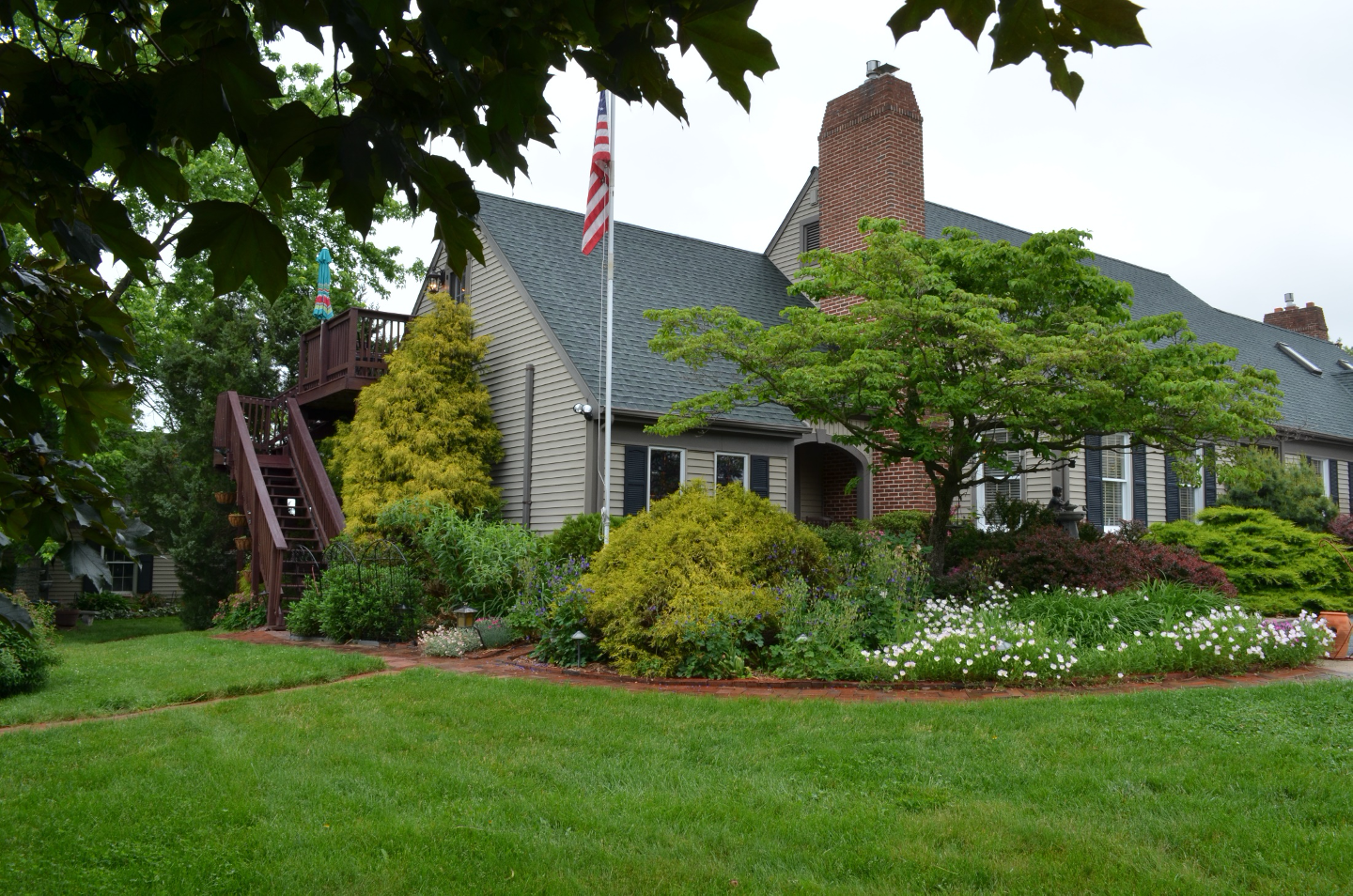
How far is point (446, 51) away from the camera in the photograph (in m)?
1.81

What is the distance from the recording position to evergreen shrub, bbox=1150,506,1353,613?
481 inches

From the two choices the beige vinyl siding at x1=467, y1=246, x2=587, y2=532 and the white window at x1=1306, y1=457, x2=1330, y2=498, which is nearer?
the beige vinyl siding at x1=467, y1=246, x2=587, y2=532

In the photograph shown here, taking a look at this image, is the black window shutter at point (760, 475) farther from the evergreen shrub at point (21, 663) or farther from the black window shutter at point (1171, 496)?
the evergreen shrub at point (21, 663)

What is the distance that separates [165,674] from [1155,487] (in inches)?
659

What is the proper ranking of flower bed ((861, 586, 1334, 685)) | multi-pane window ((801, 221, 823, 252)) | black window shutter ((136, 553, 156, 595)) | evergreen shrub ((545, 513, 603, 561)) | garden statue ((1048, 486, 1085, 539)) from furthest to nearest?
black window shutter ((136, 553, 156, 595)) → multi-pane window ((801, 221, 823, 252)) → garden statue ((1048, 486, 1085, 539)) → evergreen shrub ((545, 513, 603, 561)) → flower bed ((861, 586, 1334, 685))

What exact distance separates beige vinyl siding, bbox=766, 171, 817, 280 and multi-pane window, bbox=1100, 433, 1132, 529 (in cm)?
667

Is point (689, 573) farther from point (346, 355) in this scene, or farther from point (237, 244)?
point (346, 355)

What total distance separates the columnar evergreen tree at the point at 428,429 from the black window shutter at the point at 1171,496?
41.4ft

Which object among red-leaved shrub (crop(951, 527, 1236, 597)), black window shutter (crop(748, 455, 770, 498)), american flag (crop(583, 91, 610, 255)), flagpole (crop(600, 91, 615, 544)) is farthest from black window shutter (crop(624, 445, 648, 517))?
red-leaved shrub (crop(951, 527, 1236, 597))

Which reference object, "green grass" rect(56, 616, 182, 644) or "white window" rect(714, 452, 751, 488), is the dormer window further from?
"green grass" rect(56, 616, 182, 644)

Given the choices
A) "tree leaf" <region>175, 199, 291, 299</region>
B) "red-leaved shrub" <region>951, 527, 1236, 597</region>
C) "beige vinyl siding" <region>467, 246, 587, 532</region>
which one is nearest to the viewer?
"tree leaf" <region>175, 199, 291, 299</region>

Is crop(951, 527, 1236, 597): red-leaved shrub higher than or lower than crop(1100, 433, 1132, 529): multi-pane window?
lower

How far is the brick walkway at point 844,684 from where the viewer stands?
7504 mm

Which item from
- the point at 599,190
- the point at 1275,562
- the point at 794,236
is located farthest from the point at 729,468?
the point at 1275,562
